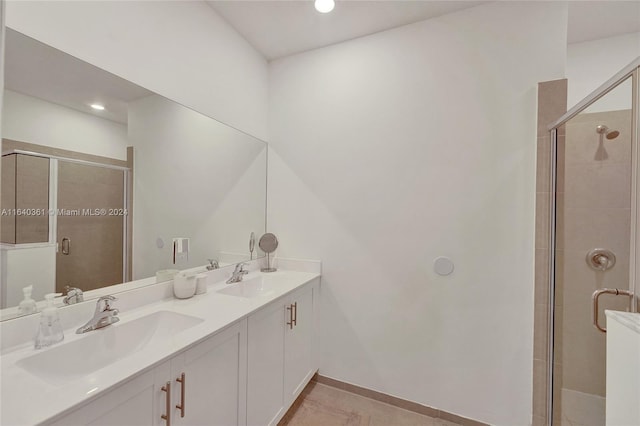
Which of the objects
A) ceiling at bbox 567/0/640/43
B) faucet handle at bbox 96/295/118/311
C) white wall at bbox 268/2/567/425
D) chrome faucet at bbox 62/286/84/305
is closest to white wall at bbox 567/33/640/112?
ceiling at bbox 567/0/640/43

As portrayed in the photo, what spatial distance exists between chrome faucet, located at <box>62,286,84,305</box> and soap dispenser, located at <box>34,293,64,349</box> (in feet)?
0.34

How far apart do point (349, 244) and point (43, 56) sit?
1.87 m

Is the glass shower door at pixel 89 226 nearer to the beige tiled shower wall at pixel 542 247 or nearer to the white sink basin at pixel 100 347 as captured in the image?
the white sink basin at pixel 100 347

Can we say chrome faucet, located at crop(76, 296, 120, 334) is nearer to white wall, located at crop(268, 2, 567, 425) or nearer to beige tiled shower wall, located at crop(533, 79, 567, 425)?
white wall, located at crop(268, 2, 567, 425)

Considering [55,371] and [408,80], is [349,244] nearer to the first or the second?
[408,80]

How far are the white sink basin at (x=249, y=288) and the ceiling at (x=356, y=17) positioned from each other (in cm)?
185

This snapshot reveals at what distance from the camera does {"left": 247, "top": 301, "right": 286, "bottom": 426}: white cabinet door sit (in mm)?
1385

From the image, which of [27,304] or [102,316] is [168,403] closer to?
[102,316]

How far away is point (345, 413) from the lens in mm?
1826

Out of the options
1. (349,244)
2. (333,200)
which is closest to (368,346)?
(349,244)

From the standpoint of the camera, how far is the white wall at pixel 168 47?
1.12 meters

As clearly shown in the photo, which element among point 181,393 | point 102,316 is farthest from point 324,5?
point 181,393

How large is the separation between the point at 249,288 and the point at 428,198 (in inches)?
55.5

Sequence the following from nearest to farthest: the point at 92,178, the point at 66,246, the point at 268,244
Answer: the point at 66,246 < the point at 92,178 < the point at 268,244
